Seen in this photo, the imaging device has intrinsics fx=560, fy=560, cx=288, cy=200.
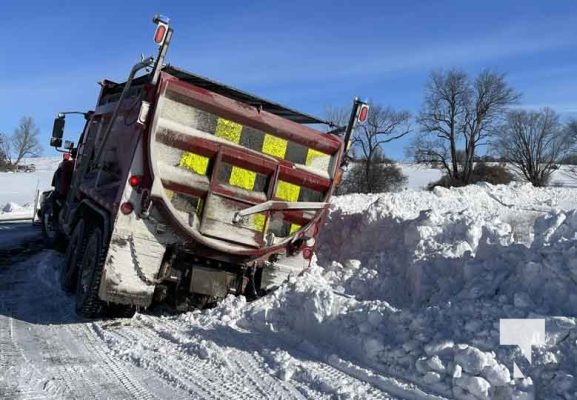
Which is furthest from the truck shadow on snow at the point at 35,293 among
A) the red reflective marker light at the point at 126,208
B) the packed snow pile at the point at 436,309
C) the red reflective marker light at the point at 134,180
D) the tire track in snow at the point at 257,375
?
the tire track in snow at the point at 257,375

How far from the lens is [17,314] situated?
A: 654cm

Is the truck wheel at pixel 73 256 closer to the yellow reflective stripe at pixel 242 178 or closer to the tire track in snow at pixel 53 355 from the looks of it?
the tire track in snow at pixel 53 355

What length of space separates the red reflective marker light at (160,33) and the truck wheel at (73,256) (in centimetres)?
Answer: 267

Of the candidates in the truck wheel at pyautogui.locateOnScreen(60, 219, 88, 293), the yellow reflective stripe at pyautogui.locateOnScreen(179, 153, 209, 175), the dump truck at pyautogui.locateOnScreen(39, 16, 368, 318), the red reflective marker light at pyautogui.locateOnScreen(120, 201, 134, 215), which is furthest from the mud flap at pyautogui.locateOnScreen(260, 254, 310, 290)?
the truck wheel at pyautogui.locateOnScreen(60, 219, 88, 293)

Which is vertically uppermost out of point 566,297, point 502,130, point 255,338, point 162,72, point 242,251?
point 502,130

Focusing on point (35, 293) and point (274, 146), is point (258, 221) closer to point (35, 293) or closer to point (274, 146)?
point (274, 146)

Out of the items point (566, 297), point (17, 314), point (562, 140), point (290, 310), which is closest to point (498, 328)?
point (566, 297)

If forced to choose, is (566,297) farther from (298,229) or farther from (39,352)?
(39,352)

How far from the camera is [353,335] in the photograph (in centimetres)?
526

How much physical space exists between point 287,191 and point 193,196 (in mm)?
1176

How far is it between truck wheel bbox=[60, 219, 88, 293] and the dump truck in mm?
31

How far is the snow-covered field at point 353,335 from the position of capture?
4281 mm

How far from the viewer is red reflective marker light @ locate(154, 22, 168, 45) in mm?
5898

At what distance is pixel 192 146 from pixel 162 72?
A: 2.72ft
